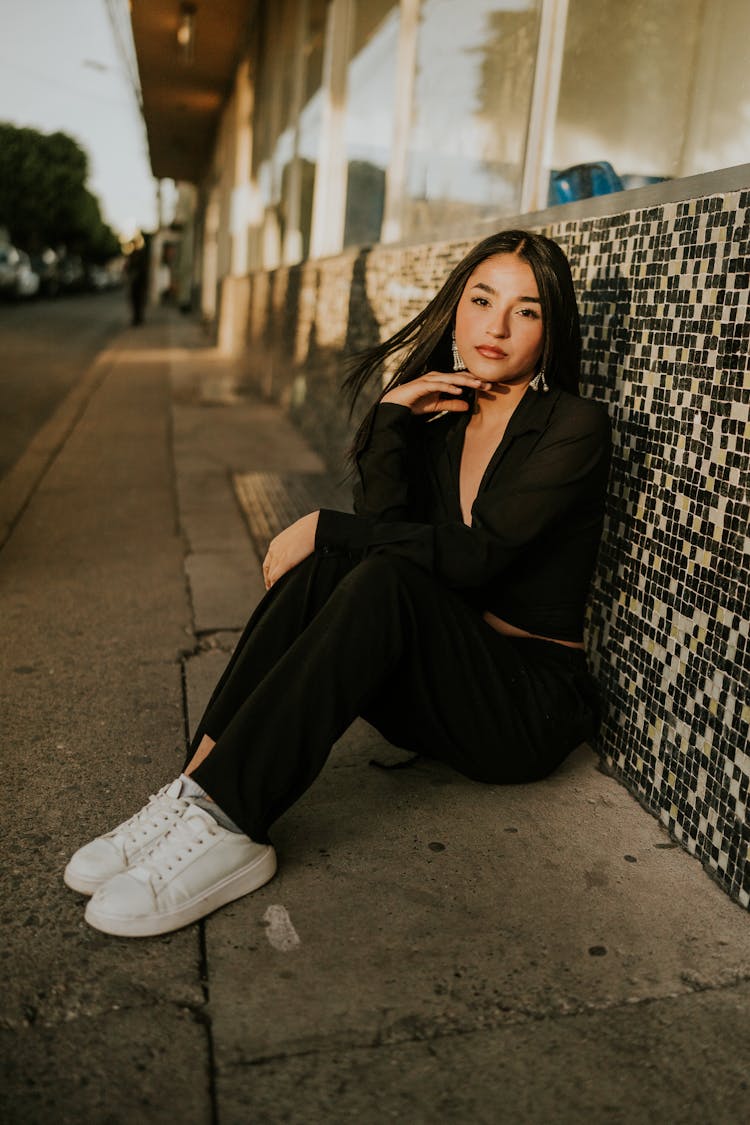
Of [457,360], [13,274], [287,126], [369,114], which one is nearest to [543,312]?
[457,360]

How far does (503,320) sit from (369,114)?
475 centimetres

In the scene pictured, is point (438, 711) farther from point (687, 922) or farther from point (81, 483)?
point (81, 483)

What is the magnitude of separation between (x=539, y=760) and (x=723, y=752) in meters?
0.47

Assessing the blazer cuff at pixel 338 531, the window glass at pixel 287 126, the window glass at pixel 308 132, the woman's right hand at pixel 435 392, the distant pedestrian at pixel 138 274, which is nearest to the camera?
the blazer cuff at pixel 338 531

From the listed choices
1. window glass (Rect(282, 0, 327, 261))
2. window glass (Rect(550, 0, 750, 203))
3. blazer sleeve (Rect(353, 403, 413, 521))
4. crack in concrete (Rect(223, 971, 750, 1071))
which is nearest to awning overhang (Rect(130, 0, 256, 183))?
window glass (Rect(282, 0, 327, 261))

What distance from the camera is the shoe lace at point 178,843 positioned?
2.06 m

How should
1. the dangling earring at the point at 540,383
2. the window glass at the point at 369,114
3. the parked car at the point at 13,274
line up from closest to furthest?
the dangling earring at the point at 540,383
the window glass at the point at 369,114
the parked car at the point at 13,274

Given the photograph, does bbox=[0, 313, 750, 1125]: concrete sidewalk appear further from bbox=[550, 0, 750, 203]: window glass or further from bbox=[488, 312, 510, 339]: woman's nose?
bbox=[550, 0, 750, 203]: window glass

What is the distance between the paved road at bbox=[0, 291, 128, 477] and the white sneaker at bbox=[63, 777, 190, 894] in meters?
5.12

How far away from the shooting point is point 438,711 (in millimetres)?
2332

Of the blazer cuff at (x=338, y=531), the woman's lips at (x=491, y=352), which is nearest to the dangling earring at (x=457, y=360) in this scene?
the woman's lips at (x=491, y=352)

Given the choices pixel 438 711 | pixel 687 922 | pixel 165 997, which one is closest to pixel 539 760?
pixel 438 711

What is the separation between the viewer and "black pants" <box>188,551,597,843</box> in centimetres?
207

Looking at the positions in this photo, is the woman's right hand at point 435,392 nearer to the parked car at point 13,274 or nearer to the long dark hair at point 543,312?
the long dark hair at point 543,312
